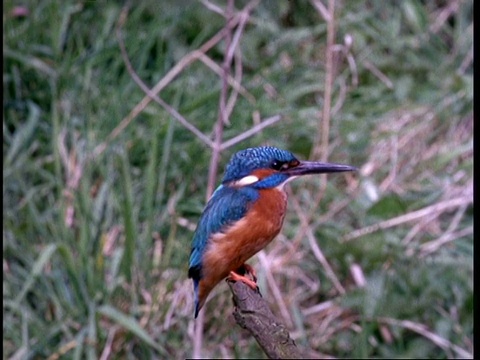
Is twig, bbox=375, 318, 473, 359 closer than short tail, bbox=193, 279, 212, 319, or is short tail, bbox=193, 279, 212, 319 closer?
short tail, bbox=193, 279, 212, 319

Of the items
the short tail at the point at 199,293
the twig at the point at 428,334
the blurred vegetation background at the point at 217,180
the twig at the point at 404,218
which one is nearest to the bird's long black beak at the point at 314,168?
the short tail at the point at 199,293

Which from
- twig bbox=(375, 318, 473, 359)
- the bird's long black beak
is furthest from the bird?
twig bbox=(375, 318, 473, 359)

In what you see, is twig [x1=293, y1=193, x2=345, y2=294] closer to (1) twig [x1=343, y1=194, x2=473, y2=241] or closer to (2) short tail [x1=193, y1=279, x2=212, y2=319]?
(1) twig [x1=343, y1=194, x2=473, y2=241]

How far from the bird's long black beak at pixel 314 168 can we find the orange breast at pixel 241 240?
0.09 meters

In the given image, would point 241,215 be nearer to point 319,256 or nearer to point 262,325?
point 262,325

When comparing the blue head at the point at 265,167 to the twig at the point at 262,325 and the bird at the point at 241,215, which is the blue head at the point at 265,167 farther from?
the twig at the point at 262,325

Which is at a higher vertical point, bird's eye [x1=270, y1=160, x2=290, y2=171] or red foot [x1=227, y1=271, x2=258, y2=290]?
bird's eye [x1=270, y1=160, x2=290, y2=171]

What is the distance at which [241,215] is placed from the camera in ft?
4.93

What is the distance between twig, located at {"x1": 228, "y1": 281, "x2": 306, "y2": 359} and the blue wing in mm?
150

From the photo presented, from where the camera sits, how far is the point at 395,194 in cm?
360

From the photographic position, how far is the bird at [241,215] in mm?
1381

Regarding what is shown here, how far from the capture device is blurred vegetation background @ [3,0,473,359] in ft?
10.6

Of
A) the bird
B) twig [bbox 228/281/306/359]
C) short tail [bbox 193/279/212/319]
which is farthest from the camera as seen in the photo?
short tail [bbox 193/279/212/319]

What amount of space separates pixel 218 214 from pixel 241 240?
9cm
